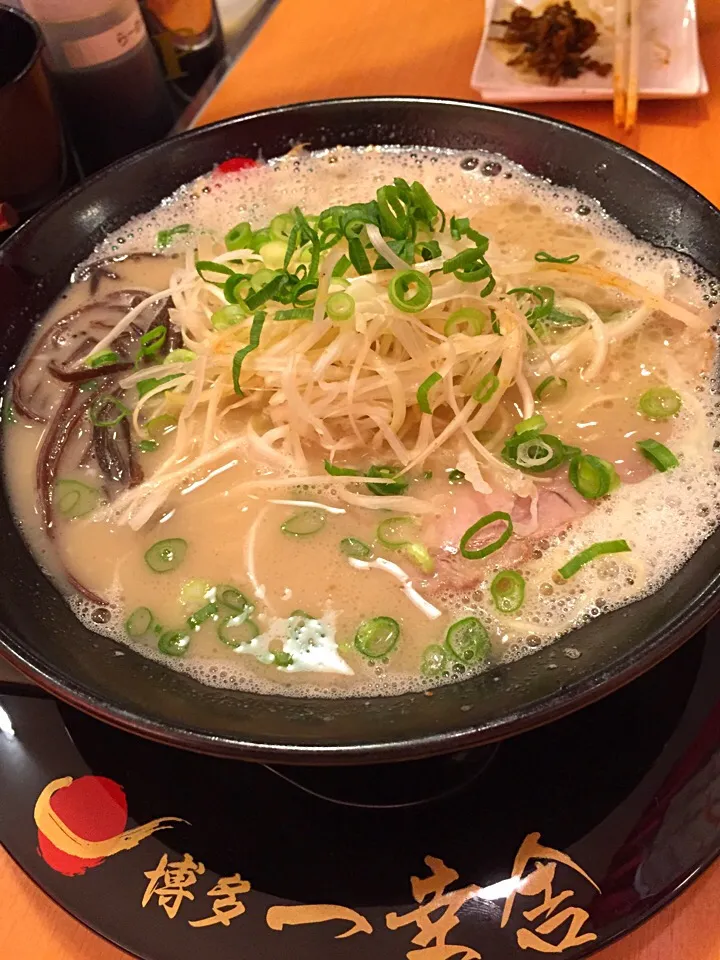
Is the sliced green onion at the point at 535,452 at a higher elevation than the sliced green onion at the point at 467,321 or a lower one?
lower

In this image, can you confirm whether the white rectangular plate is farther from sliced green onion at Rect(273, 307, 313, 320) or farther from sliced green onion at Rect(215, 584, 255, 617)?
sliced green onion at Rect(215, 584, 255, 617)

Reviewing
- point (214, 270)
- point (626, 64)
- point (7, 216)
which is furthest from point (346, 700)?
point (626, 64)

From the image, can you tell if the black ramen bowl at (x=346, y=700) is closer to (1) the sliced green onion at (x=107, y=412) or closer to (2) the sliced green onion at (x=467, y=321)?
(1) the sliced green onion at (x=107, y=412)

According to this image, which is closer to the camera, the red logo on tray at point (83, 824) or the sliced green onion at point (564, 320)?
the red logo on tray at point (83, 824)

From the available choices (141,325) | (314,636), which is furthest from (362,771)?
(141,325)

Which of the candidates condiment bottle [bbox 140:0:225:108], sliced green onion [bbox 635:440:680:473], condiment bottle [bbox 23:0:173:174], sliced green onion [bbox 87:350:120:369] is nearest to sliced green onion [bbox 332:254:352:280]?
sliced green onion [bbox 87:350:120:369]

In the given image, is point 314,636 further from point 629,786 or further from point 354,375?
point 629,786

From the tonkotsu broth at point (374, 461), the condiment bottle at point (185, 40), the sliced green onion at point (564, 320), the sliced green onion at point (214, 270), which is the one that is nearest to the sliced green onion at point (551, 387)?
the tonkotsu broth at point (374, 461)
